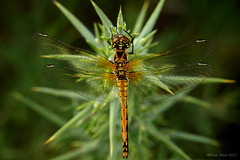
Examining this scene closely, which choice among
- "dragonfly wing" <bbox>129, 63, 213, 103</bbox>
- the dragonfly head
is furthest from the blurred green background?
the dragonfly head

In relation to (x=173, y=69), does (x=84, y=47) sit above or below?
above

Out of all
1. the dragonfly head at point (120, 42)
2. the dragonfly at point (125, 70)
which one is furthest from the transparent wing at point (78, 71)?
the dragonfly head at point (120, 42)

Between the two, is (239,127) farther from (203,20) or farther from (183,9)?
(183,9)

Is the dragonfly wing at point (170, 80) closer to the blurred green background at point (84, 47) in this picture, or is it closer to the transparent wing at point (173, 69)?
the transparent wing at point (173, 69)

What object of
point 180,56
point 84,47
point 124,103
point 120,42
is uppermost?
point 84,47

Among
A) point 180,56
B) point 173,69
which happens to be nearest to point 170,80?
point 173,69

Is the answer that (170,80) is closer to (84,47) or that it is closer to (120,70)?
(120,70)

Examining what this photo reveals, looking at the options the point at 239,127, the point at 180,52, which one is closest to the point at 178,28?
the point at 239,127

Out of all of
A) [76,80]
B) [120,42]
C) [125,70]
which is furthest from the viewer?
[125,70]

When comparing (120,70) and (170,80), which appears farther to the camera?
(120,70)
